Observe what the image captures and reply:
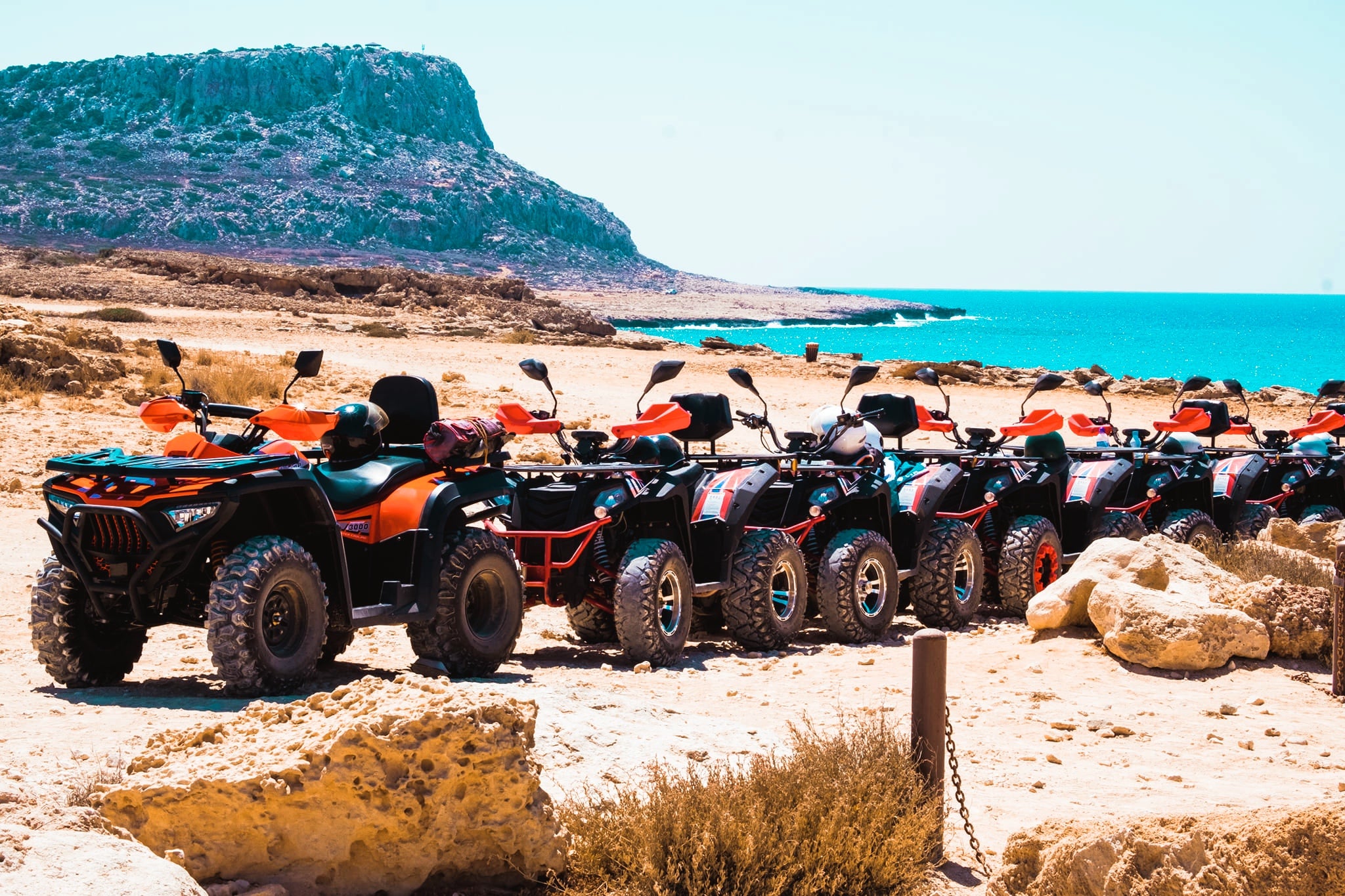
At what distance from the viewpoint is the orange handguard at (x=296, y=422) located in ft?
26.2

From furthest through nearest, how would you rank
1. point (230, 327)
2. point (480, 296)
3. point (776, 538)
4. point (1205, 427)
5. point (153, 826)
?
point (480, 296), point (230, 327), point (1205, 427), point (776, 538), point (153, 826)

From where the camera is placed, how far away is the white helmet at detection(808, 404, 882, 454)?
11.1 m

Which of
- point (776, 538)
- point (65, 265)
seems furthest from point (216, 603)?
point (65, 265)

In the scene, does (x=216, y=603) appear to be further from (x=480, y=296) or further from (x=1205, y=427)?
(x=480, y=296)

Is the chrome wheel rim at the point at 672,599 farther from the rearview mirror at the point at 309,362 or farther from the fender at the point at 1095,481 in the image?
the fender at the point at 1095,481

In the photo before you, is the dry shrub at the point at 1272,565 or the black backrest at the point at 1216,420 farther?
the black backrest at the point at 1216,420

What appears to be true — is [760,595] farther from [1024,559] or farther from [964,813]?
[964,813]

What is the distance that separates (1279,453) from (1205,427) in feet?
3.01

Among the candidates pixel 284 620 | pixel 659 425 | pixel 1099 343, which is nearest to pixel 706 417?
pixel 659 425

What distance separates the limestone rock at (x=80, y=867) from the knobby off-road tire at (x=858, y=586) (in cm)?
647

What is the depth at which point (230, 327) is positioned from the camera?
122 ft

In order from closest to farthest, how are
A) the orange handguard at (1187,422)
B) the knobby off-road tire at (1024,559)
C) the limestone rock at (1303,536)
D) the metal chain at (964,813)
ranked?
the metal chain at (964,813) → the knobby off-road tire at (1024,559) → the limestone rock at (1303,536) → the orange handguard at (1187,422)

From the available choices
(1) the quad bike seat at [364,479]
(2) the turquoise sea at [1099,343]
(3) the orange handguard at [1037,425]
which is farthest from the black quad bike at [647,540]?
(2) the turquoise sea at [1099,343]

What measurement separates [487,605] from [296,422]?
4.88 feet
